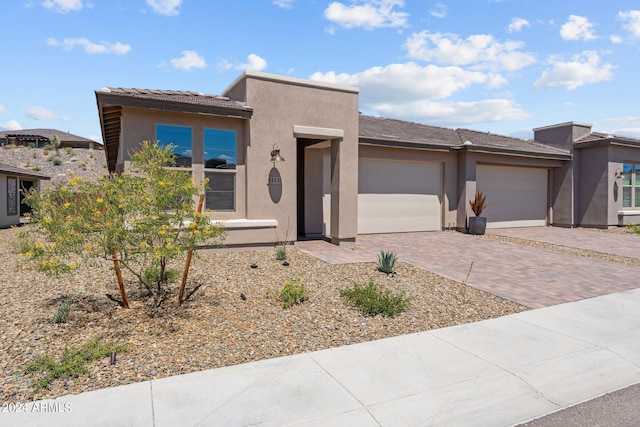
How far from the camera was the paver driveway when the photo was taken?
7.88 metres

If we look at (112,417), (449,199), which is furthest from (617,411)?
(449,199)

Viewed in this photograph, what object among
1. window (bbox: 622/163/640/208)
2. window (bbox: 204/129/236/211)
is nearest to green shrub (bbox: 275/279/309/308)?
window (bbox: 204/129/236/211)

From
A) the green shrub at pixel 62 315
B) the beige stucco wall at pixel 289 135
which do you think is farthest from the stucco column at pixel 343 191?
the green shrub at pixel 62 315

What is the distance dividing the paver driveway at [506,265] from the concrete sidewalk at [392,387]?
85.3 inches

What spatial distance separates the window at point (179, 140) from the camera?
10.1 meters

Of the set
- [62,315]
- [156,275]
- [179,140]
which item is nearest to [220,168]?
[179,140]

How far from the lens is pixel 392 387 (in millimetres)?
4039

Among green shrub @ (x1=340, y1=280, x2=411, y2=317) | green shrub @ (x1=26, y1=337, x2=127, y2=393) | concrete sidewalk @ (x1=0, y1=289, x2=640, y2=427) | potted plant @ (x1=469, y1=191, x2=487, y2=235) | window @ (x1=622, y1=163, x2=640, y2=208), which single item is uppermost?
window @ (x1=622, y1=163, x2=640, y2=208)

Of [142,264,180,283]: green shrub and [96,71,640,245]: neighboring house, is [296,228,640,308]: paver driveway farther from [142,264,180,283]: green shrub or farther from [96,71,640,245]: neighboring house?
[142,264,180,283]: green shrub

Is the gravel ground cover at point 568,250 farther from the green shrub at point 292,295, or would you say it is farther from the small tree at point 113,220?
the small tree at point 113,220

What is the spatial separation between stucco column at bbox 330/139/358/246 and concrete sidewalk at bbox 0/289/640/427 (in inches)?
268

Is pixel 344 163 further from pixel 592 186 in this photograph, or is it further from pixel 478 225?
pixel 592 186

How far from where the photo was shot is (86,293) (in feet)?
21.8

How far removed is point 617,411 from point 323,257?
692 cm
